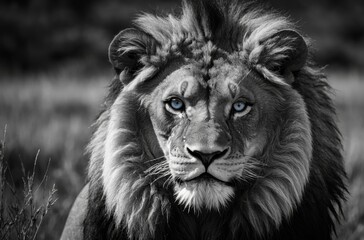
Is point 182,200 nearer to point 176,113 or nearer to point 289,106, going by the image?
point 176,113

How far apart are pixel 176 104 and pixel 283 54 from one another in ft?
2.60

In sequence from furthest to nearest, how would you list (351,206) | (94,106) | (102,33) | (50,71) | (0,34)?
(102,33), (0,34), (50,71), (94,106), (351,206)

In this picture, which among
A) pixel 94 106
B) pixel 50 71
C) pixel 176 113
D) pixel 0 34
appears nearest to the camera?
pixel 176 113

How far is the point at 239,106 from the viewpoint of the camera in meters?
4.80

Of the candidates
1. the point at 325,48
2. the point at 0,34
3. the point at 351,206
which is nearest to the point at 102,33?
the point at 0,34

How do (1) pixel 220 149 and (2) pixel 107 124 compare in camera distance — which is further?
(2) pixel 107 124

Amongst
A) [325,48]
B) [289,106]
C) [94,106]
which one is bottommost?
[94,106]

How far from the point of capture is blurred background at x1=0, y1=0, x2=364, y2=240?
870 centimetres

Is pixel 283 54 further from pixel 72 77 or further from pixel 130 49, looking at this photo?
pixel 72 77

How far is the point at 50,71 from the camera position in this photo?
20562 mm

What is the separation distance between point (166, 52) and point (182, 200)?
1.02 m

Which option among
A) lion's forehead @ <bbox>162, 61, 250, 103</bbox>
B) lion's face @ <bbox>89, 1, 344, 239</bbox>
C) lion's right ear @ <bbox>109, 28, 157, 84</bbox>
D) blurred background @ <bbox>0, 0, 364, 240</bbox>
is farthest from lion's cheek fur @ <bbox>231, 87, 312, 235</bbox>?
blurred background @ <bbox>0, 0, 364, 240</bbox>

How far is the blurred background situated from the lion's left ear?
1.59m

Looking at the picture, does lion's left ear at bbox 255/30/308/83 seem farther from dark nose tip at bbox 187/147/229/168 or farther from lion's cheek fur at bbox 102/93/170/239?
lion's cheek fur at bbox 102/93/170/239
